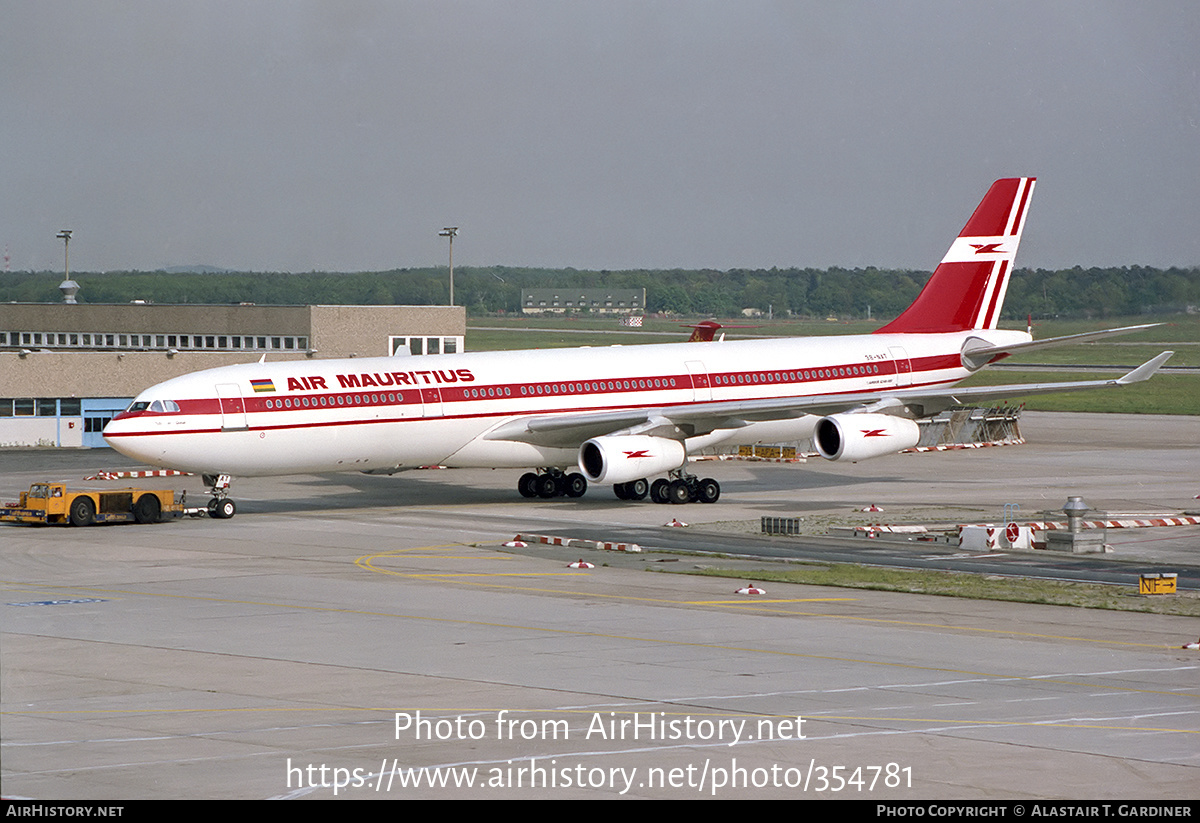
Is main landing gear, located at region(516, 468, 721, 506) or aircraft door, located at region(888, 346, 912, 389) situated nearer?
main landing gear, located at region(516, 468, 721, 506)

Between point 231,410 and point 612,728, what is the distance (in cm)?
2608

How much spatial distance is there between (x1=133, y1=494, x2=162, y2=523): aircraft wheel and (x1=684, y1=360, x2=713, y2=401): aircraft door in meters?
16.2

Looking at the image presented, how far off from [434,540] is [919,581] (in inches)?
504

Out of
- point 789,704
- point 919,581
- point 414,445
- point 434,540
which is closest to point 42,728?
point 789,704

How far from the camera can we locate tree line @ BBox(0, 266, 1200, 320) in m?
63.0

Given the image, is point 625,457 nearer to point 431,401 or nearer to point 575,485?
point 431,401

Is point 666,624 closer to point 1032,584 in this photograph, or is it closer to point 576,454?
point 1032,584

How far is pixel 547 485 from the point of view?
1951 inches

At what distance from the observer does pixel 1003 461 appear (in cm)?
6203

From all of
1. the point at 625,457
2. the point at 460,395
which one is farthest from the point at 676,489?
the point at 460,395

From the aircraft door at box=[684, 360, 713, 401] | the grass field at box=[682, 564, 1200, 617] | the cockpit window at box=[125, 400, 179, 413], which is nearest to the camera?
the grass field at box=[682, 564, 1200, 617]

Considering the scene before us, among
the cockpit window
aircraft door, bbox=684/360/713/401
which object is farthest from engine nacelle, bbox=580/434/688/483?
the cockpit window

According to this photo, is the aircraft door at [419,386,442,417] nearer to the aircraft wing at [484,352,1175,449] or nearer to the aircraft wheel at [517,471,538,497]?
the aircraft wing at [484,352,1175,449]

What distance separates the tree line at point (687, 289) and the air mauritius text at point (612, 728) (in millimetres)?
46344
